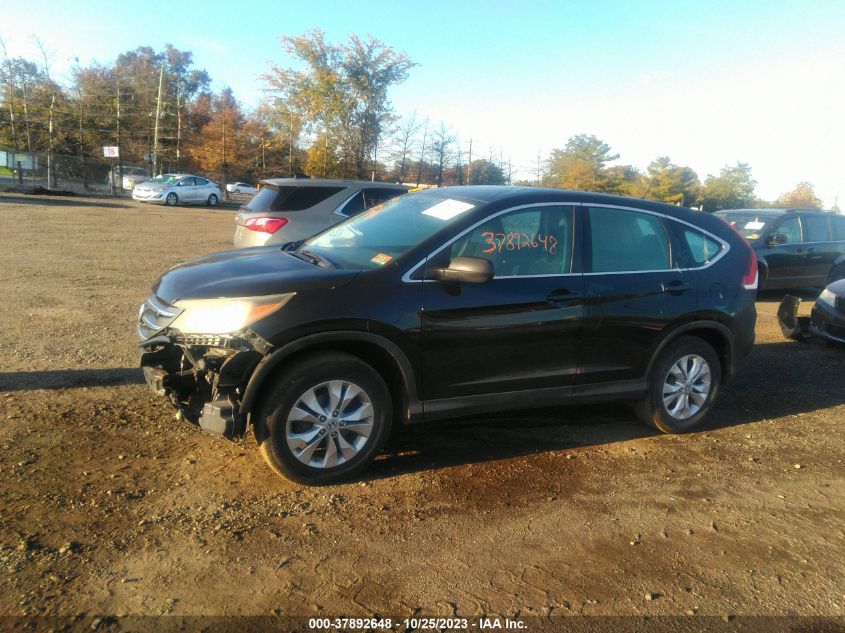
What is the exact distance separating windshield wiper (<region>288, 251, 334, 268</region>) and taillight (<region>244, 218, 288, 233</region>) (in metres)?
4.04

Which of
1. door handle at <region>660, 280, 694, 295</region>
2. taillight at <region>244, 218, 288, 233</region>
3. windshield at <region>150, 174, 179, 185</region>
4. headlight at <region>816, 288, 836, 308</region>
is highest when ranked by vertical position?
windshield at <region>150, 174, 179, 185</region>

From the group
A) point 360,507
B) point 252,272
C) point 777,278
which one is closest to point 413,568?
point 360,507

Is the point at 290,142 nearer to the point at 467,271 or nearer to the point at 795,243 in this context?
the point at 795,243

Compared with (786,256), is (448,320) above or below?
below

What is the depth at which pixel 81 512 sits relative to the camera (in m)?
3.50

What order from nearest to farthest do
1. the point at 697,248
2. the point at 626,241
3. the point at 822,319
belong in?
the point at 626,241 < the point at 697,248 < the point at 822,319

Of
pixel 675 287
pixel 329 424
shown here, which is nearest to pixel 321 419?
pixel 329 424

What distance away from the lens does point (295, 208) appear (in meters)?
8.91

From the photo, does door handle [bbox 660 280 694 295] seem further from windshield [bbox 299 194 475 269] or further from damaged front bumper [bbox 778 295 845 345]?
damaged front bumper [bbox 778 295 845 345]

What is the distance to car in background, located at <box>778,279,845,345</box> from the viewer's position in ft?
26.3

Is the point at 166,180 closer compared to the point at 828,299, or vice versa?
the point at 828,299

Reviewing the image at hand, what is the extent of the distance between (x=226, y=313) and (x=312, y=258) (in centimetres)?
89

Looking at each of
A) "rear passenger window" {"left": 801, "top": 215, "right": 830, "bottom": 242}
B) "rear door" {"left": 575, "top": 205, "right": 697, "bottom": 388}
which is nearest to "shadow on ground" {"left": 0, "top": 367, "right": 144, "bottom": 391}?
"rear door" {"left": 575, "top": 205, "right": 697, "bottom": 388}

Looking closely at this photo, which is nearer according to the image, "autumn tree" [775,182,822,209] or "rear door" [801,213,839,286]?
"rear door" [801,213,839,286]
